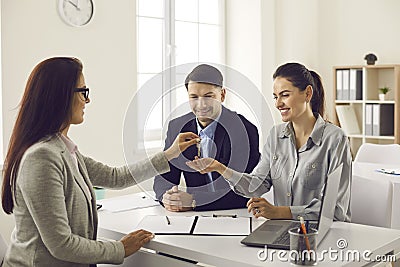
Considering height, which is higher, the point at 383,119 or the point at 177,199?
the point at 383,119

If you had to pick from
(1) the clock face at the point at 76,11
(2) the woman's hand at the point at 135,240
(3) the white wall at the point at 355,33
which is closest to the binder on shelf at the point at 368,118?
(3) the white wall at the point at 355,33

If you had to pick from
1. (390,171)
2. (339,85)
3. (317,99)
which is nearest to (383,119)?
(339,85)

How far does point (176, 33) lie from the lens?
16.4 ft

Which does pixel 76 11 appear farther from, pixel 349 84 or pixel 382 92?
pixel 382 92

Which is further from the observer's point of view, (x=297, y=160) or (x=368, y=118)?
(x=368, y=118)

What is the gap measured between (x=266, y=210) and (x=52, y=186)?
74cm

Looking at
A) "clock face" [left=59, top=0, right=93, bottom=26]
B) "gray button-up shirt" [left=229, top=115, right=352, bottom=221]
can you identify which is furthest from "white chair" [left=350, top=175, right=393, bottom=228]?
"clock face" [left=59, top=0, right=93, bottom=26]

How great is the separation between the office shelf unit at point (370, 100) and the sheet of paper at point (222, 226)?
10.4ft

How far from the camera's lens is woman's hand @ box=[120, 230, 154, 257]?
1868mm

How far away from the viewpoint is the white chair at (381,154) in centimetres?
390

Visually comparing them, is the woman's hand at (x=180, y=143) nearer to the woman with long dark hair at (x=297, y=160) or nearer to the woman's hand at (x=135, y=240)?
the woman with long dark hair at (x=297, y=160)

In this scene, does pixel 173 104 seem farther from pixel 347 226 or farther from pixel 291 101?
pixel 347 226

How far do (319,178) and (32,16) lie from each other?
2.30m

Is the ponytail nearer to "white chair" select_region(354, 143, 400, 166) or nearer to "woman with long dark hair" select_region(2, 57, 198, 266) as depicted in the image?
"woman with long dark hair" select_region(2, 57, 198, 266)
